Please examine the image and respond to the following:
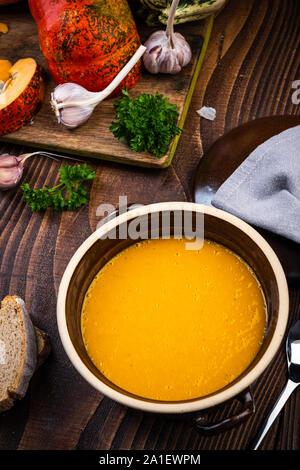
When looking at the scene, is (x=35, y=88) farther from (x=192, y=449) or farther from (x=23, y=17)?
(x=192, y=449)

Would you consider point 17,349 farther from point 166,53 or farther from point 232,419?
point 166,53

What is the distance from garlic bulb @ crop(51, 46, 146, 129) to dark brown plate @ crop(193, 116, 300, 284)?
0.33 m

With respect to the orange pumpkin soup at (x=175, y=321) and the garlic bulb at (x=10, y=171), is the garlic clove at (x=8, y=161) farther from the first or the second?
the orange pumpkin soup at (x=175, y=321)

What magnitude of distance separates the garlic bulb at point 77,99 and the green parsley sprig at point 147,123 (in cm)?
8

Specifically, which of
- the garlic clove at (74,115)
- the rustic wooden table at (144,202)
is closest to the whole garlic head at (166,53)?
the rustic wooden table at (144,202)

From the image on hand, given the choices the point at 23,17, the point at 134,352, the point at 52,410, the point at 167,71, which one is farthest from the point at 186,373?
the point at 23,17

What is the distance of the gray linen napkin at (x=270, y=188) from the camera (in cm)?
122

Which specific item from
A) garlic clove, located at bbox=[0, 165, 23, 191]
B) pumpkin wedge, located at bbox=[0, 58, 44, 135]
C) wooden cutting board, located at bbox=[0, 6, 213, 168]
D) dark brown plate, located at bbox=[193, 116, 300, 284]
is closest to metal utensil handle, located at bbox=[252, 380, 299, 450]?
dark brown plate, located at bbox=[193, 116, 300, 284]

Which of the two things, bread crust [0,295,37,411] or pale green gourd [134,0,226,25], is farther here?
pale green gourd [134,0,226,25]

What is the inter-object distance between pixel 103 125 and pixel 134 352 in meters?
0.71

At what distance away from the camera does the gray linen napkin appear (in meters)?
1.22

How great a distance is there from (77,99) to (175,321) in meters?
0.70

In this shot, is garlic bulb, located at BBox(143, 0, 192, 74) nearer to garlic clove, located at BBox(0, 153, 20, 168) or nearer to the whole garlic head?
the whole garlic head

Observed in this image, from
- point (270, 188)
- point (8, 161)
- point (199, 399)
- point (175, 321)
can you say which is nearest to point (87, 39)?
point (8, 161)
